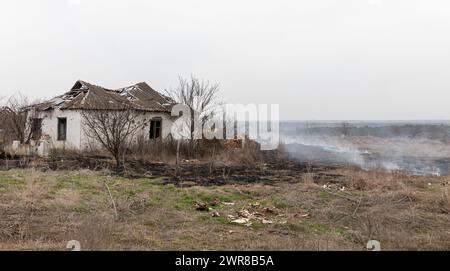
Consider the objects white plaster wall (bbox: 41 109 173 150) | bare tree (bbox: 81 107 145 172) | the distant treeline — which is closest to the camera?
bare tree (bbox: 81 107 145 172)

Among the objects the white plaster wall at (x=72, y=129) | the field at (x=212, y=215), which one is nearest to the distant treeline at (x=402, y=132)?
the white plaster wall at (x=72, y=129)

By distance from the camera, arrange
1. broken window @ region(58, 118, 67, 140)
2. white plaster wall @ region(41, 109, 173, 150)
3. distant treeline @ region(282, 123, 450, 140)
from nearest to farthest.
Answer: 1. white plaster wall @ region(41, 109, 173, 150)
2. broken window @ region(58, 118, 67, 140)
3. distant treeline @ region(282, 123, 450, 140)

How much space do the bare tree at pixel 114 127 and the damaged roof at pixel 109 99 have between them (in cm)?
59

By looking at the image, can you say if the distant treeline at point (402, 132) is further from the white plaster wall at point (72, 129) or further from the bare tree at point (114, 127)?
the bare tree at point (114, 127)

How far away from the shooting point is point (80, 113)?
19500mm

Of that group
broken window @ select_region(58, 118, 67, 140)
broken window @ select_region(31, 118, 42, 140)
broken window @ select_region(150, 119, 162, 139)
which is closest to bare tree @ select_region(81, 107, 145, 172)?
broken window @ select_region(150, 119, 162, 139)

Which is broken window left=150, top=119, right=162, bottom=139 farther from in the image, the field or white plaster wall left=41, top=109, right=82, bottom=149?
the field

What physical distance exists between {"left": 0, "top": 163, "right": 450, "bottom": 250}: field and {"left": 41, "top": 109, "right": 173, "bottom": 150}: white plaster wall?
30.0ft

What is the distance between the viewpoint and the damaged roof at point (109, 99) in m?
19.8

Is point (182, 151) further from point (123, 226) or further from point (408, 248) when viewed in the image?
point (408, 248)

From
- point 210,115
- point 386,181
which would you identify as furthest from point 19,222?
point 210,115

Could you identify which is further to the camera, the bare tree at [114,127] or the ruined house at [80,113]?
the ruined house at [80,113]

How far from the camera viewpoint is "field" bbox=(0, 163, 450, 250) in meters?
5.30

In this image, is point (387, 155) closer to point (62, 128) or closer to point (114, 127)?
point (114, 127)
